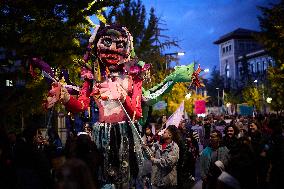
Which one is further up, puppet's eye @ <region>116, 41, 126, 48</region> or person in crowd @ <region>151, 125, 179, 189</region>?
puppet's eye @ <region>116, 41, 126, 48</region>

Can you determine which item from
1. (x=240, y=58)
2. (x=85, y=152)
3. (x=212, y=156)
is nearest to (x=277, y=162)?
(x=212, y=156)

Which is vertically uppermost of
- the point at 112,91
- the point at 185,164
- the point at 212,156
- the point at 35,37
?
the point at 35,37

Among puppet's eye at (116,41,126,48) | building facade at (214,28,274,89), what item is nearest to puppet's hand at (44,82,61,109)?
puppet's eye at (116,41,126,48)

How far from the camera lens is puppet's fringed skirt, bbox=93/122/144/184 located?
6855 millimetres

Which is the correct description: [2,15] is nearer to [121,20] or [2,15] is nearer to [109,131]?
[109,131]

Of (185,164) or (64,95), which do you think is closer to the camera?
(64,95)

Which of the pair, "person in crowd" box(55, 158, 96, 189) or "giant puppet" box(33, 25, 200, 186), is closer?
"person in crowd" box(55, 158, 96, 189)

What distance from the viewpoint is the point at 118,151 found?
22.8 feet

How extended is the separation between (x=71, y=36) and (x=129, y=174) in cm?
467

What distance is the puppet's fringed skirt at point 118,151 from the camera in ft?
22.5

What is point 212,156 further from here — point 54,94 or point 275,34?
point 275,34

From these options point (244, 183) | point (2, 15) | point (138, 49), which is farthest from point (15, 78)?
point (138, 49)

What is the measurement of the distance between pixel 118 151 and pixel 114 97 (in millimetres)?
903

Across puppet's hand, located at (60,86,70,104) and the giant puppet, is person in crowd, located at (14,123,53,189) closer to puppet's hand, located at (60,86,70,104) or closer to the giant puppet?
the giant puppet
